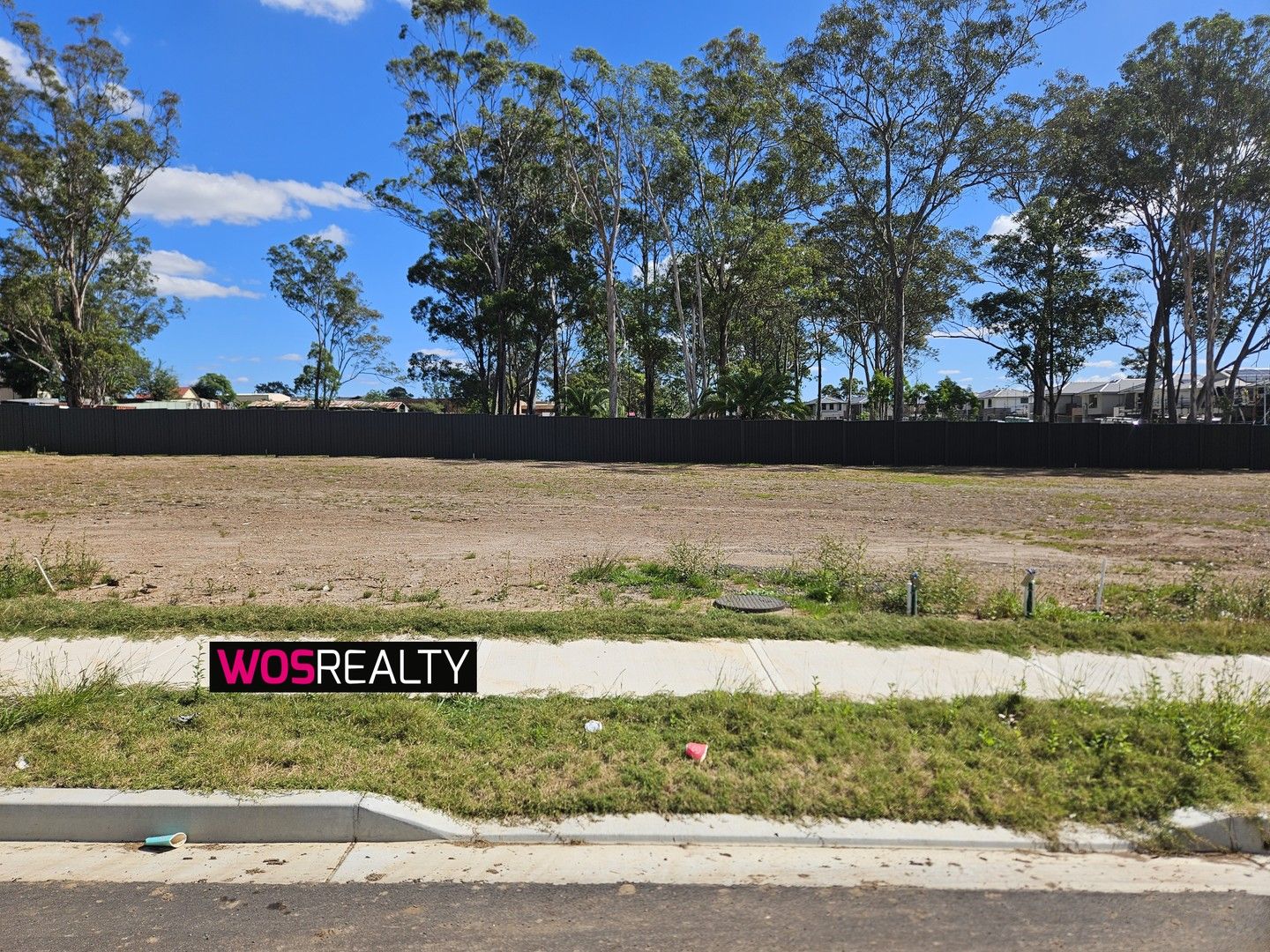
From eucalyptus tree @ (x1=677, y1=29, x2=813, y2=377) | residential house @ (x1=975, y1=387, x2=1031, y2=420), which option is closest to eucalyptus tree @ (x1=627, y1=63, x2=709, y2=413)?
eucalyptus tree @ (x1=677, y1=29, x2=813, y2=377)

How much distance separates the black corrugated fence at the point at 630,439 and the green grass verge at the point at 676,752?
2821 cm

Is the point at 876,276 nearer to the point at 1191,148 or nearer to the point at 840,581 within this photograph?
the point at 1191,148

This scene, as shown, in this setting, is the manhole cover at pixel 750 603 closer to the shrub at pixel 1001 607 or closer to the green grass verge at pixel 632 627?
the green grass verge at pixel 632 627

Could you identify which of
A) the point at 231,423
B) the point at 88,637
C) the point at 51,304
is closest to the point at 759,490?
the point at 88,637

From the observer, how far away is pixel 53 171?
37156 millimetres

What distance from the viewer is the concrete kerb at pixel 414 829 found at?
148 inches

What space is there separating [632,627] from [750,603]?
155 cm

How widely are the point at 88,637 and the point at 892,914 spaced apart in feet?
21.3

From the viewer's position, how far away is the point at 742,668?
587 centimetres

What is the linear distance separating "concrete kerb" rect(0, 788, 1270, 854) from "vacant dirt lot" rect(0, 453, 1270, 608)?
3890mm

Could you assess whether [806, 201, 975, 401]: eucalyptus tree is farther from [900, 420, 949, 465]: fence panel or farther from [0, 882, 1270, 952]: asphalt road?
[0, 882, 1270, 952]: asphalt road

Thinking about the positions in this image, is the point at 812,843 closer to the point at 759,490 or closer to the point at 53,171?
the point at 759,490

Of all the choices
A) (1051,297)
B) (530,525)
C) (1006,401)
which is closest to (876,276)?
(1051,297)

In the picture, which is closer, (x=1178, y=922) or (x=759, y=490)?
(x=1178, y=922)
